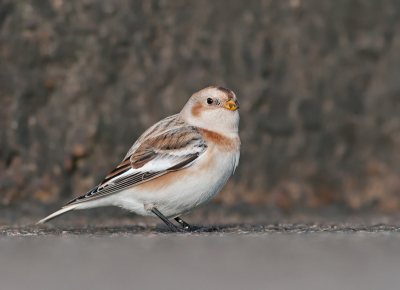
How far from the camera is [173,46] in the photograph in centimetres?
759

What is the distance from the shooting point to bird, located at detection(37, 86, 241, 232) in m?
4.66

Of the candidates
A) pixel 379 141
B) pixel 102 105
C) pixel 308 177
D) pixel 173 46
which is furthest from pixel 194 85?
pixel 379 141

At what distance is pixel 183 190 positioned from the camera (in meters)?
4.64

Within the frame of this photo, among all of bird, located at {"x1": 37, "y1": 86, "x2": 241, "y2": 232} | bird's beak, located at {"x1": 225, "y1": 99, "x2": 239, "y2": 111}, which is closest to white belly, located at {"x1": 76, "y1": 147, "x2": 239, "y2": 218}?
bird, located at {"x1": 37, "y1": 86, "x2": 241, "y2": 232}

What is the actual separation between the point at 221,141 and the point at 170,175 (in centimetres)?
56

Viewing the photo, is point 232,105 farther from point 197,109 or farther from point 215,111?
point 197,109

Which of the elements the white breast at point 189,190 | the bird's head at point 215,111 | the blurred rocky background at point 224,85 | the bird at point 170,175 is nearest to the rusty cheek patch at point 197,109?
the bird's head at point 215,111

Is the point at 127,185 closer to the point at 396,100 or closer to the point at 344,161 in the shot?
the point at 344,161

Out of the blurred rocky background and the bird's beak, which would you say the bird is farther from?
the blurred rocky background

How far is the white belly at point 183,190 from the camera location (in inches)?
183

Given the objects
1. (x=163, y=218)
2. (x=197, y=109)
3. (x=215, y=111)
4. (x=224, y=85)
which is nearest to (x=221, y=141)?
(x=215, y=111)

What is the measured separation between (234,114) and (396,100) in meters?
4.11

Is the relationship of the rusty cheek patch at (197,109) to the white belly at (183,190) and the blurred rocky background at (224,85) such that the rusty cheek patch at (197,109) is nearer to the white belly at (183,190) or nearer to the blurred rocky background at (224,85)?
the white belly at (183,190)

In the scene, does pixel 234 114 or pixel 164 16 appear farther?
pixel 164 16
